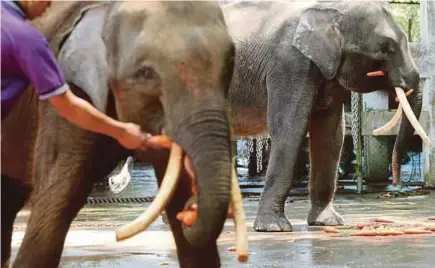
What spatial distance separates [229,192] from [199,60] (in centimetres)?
67

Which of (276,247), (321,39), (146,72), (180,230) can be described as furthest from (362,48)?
(146,72)

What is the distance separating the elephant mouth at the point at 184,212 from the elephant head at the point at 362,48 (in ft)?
19.8

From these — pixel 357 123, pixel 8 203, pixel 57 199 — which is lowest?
pixel 357 123

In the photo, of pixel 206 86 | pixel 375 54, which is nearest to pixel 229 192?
pixel 206 86

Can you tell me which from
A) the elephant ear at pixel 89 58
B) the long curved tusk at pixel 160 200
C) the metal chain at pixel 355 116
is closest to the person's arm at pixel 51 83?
the long curved tusk at pixel 160 200

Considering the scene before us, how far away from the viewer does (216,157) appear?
4.91 metres

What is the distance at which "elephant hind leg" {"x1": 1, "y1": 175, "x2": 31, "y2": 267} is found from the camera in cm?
642

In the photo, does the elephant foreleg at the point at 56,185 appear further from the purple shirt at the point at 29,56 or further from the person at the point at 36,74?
the purple shirt at the point at 29,56

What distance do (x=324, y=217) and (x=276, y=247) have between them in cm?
227

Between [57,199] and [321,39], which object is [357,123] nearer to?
[321,39]

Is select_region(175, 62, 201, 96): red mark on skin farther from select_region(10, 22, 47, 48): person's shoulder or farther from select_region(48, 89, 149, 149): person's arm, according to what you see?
select_region(10, 22, 47, 48): person's shoulder

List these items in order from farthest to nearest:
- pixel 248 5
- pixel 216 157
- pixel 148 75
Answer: pixel 248 5
pixel 148 75
pixel 216 157

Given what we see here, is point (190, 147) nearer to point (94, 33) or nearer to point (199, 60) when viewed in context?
point (199, 60)

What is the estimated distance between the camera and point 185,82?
5.13 metres
